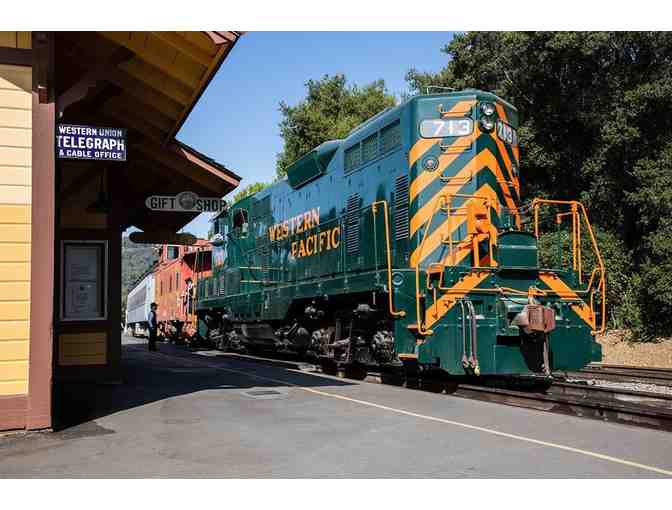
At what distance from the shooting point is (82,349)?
11469 mm

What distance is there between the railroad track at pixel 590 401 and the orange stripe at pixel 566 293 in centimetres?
101

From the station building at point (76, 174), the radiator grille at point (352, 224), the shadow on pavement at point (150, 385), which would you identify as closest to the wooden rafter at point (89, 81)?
the station building at point (76, 174)

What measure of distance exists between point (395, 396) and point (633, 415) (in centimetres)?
313

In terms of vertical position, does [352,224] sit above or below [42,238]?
above

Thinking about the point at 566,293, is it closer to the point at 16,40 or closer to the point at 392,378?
the point at 392,378

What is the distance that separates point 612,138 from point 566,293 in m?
14.4

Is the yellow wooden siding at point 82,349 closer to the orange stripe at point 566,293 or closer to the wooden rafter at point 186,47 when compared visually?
the wooden rafter at point 186,47

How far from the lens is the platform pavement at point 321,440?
538cm

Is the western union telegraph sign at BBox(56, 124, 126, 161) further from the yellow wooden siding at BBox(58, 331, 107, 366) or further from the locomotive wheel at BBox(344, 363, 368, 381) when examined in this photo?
the locomotive wheel at BBox(344, 363, 368, 381)

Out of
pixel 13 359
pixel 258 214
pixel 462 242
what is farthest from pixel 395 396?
pixel 258 214

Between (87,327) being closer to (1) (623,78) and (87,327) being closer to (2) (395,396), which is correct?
(2) (395,396)

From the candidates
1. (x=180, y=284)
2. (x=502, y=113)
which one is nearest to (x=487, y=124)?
(x=502, y=113)

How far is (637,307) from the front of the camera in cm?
2116

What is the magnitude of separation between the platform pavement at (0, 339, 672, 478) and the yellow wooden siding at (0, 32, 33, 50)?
3.84m
